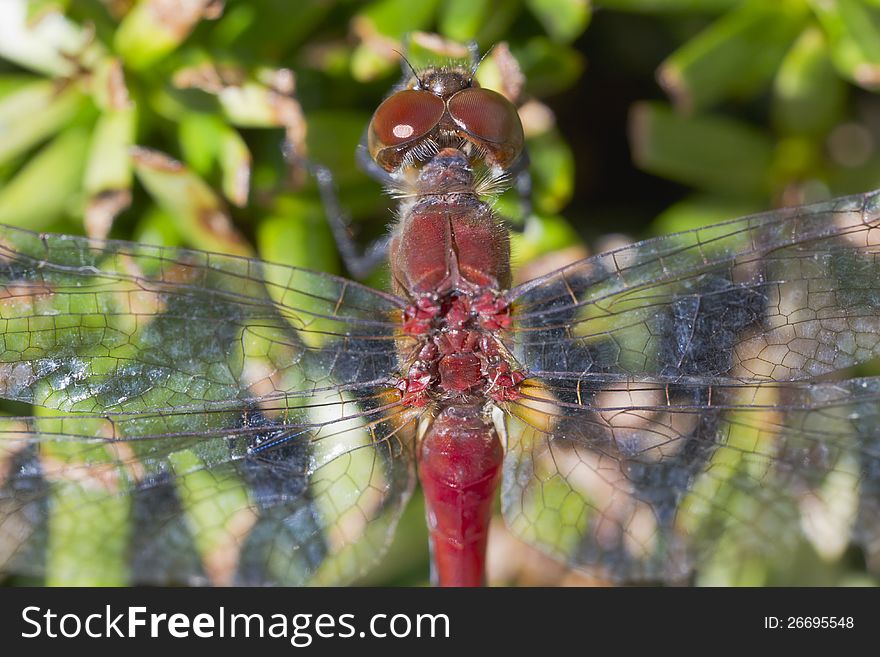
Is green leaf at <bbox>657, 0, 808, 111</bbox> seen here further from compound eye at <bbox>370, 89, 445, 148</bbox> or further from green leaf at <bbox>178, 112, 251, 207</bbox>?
green leaf at <bbox>178, 112, 251, 207</bbox>

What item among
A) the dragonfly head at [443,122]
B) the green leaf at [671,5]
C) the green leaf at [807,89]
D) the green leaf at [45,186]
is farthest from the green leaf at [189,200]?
the green leaf at [807,89]

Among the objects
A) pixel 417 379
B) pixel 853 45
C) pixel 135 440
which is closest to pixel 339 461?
pixel 417 379

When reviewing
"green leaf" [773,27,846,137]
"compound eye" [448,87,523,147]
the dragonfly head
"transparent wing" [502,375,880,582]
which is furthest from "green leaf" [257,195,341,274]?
"green leaf" [773,27,846,137]

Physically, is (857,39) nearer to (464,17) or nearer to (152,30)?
(464,17)

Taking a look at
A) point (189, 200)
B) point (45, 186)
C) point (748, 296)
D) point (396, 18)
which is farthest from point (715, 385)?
point (45, 186)

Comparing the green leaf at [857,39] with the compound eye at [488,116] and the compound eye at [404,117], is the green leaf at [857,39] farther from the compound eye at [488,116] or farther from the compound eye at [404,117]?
the compound eye at [404,117]
